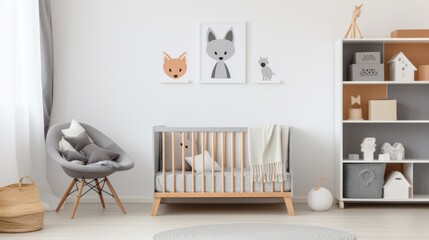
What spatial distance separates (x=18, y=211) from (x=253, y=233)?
4.84 feet

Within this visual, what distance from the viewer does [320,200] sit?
529cm

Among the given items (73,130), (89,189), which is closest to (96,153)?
(73,130)

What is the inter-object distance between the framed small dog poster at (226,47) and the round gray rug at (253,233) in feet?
5.26

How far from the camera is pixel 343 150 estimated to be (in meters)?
5.80

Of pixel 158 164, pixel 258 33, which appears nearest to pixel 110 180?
pixel 158 164

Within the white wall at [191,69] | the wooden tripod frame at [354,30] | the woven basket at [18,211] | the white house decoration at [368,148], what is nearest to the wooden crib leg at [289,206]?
the white wall at [191,69]

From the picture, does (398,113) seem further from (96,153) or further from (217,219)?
(96,153)

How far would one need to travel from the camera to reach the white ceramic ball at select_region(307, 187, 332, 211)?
5.30 m

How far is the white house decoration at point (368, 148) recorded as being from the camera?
5.50m

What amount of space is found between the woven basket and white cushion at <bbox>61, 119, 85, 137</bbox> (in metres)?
0.97

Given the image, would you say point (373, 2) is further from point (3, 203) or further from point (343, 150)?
point (3, 203)

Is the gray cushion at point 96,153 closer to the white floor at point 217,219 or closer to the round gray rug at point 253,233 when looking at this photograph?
the white floor at point 217,219

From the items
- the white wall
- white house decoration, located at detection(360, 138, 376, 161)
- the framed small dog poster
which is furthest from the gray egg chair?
white house decoration, located at detection(360, 138, 376, 161)

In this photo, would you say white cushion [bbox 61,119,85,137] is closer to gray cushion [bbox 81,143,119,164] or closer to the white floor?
gray cushion [bbox 81,143,119,164]
